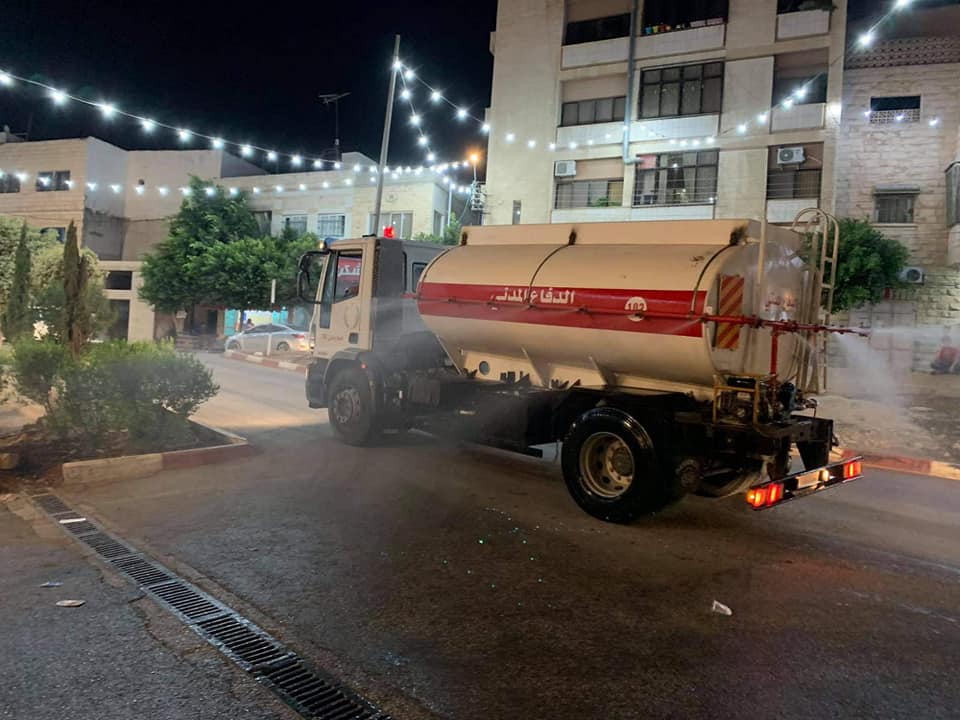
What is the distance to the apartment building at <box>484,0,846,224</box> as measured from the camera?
21.3m

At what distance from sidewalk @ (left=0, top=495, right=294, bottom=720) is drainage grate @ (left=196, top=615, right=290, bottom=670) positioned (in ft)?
0.26

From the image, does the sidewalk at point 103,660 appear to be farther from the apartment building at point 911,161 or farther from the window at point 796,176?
the window at point 796,176

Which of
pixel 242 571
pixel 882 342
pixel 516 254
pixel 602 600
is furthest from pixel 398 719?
pixel 882 342

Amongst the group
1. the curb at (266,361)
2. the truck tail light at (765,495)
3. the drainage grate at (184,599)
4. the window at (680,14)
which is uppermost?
the window at (680,14)

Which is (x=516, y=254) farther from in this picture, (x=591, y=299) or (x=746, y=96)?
(x=746, y=96)

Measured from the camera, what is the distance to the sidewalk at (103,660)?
299cm

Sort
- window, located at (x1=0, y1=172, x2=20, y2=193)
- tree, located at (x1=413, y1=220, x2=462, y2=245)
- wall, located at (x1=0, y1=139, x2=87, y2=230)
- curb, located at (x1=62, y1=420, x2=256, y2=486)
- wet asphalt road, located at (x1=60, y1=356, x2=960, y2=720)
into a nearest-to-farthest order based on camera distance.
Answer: wet asphalt road, located at (x1=60, y1=356, x2=960, y2=720)
curb, located at (x1=62, y1=420, x2=256, y2=486)
tree, located at (x1=413, y1=220, x2=462, y2=245)
wall, located at (x1=0, y1=139, x2=87, y2=230)
window, located at (x1=0, y1=172, x2=20, y2=193)

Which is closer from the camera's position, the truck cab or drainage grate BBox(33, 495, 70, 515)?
drainage grate BBox(33, 495, 70, 515)

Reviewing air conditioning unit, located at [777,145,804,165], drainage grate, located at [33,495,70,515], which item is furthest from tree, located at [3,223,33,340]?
air conditioning unit, located at [777,145,804,165]

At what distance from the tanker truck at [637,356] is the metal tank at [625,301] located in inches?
0.5

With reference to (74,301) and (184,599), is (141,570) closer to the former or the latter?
(184,599)

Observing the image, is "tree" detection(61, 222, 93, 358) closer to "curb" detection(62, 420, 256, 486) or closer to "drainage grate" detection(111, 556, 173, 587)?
"curb" detection(62, 420, 256, 486)

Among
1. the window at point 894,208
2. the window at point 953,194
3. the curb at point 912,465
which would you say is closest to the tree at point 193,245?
the window at point 894,208

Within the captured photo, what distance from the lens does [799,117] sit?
21.2m
